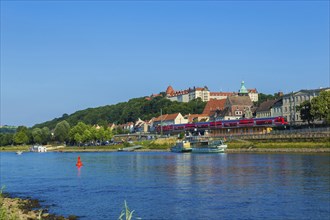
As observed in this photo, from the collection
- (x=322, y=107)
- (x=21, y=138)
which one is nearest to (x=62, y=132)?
(x=21, y=138)

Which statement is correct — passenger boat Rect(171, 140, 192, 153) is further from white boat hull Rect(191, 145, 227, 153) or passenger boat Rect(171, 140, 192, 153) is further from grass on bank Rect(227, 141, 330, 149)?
grass on bank Rect(227, 141, 330, 149)

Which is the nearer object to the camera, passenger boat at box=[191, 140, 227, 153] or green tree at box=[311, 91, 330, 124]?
green tree at box=[311, 91, 330, 124]

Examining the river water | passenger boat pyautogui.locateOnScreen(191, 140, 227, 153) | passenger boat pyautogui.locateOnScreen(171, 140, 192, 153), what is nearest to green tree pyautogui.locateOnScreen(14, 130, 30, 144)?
passenger boat pyautogui.locateOnScreen(171, 140, 192, 153)

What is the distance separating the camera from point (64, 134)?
177750 millimetres

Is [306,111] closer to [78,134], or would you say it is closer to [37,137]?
[78,134]

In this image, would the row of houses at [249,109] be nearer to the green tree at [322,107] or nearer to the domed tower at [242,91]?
the domed tower at [242,91]

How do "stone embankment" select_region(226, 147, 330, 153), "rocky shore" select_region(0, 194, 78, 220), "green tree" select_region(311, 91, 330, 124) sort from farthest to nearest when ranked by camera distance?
"green tree" select_region(311, 91, 330, 124)
"stone embankment" select_region(226, 147, 330, 153)
"rocky shore" select_region(0, 194, 78, 220)

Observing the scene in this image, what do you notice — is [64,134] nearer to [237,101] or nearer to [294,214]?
[237,101]

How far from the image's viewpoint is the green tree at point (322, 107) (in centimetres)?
9553

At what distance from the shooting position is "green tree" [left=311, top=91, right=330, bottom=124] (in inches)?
3761

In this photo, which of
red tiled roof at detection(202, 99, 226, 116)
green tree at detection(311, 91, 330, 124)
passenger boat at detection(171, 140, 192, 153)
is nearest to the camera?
green tree at detection(311, 91, 330, 124)

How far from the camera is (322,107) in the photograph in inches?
3762

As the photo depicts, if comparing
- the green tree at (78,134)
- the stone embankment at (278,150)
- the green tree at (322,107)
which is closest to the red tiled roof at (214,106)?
the green tree at (78,134)

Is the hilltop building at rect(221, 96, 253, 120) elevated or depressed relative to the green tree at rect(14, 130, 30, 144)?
elevated
